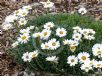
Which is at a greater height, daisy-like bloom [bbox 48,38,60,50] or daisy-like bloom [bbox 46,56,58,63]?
daisy-like bloom [bbox 48,38,60,50]

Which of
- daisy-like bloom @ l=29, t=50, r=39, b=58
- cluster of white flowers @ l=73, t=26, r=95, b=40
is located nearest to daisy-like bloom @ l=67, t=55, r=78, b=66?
cluster of white flowers @ l=73, t=26, r=95, b=40

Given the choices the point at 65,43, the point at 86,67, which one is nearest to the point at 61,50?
the point at 65,43

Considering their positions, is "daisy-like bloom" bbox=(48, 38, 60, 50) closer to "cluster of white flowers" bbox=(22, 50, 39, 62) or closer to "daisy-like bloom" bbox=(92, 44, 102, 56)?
"cluster of white flowers" bbox=(22, 50, 39, 62)

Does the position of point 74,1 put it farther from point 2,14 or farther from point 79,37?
point 79,37

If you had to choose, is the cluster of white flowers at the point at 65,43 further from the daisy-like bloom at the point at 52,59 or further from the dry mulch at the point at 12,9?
the dry mulch at the point at 12,9

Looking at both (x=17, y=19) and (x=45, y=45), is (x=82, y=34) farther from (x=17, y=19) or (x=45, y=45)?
(x=17, y=19)
